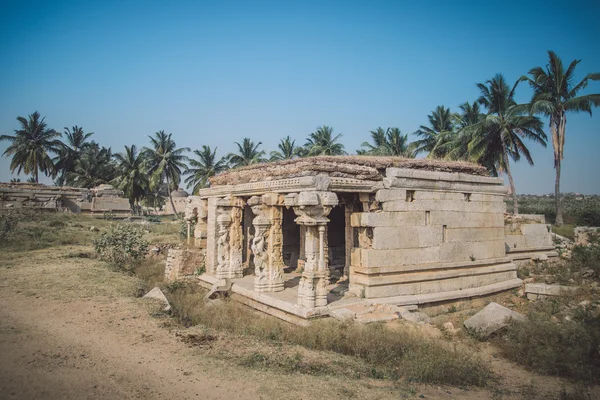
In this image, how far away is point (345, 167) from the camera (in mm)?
8500

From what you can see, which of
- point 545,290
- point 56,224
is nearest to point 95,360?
point 545,290

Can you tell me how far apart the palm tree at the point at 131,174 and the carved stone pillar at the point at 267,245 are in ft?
109

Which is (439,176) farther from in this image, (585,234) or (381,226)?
(585,234)

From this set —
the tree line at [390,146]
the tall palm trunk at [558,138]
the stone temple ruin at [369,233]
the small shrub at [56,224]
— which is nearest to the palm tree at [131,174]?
the tree line at [390,146]

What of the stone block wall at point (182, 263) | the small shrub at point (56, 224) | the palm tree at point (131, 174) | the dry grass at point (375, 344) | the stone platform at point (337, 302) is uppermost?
the palm tree at point (131, 174)

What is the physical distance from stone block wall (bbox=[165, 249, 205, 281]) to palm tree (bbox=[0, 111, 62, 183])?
118 feet

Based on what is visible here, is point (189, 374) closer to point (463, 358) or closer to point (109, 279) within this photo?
point (463, 358)

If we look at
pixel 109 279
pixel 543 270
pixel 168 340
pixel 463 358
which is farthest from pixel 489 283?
pixel 109 279

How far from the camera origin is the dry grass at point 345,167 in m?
8.28

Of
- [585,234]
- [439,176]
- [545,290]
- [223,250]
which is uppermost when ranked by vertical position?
[439,176]

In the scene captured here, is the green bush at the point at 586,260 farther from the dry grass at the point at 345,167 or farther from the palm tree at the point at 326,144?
the palm tree at the point at 326,144

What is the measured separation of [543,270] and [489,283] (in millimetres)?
3166

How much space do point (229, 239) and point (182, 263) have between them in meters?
2.18

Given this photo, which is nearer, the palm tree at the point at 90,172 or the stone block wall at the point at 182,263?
the stone block wall at the point at 182,263
